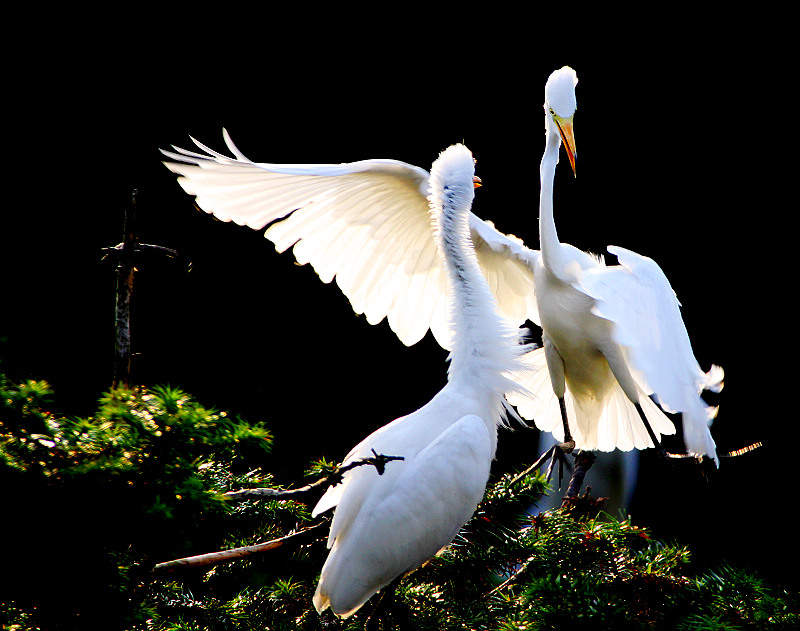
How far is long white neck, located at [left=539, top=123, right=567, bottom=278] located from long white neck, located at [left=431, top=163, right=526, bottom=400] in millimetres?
299

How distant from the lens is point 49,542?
2.68ft

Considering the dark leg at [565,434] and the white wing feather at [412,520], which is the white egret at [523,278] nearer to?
the dark leg at [565,434]

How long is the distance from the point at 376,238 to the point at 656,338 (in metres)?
0.72

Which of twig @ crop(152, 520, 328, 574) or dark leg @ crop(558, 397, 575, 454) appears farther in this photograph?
dark leg @ crop(558, 397, 575, 454)

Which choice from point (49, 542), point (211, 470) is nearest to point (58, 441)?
point (49, 542)

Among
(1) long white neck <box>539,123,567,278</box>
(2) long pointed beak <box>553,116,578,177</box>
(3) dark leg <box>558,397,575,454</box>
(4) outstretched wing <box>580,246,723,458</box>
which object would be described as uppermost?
(2) long pointed beak <box>553,116,578,177</box>

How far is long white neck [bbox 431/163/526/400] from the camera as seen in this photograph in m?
1.35

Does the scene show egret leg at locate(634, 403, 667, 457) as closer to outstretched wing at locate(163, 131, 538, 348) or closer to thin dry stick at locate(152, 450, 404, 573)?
outstretched wing at locate(163, 131, 538, 348)

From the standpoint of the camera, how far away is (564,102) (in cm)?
164

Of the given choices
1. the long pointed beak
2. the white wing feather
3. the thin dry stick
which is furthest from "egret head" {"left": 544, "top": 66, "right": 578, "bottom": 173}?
the thin dry stick

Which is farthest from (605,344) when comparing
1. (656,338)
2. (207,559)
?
(207,559)

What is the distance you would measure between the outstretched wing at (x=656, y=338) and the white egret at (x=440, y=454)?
0.72ft

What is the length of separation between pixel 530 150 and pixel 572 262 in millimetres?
1018

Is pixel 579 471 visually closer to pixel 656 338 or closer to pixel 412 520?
pixel 656 338
